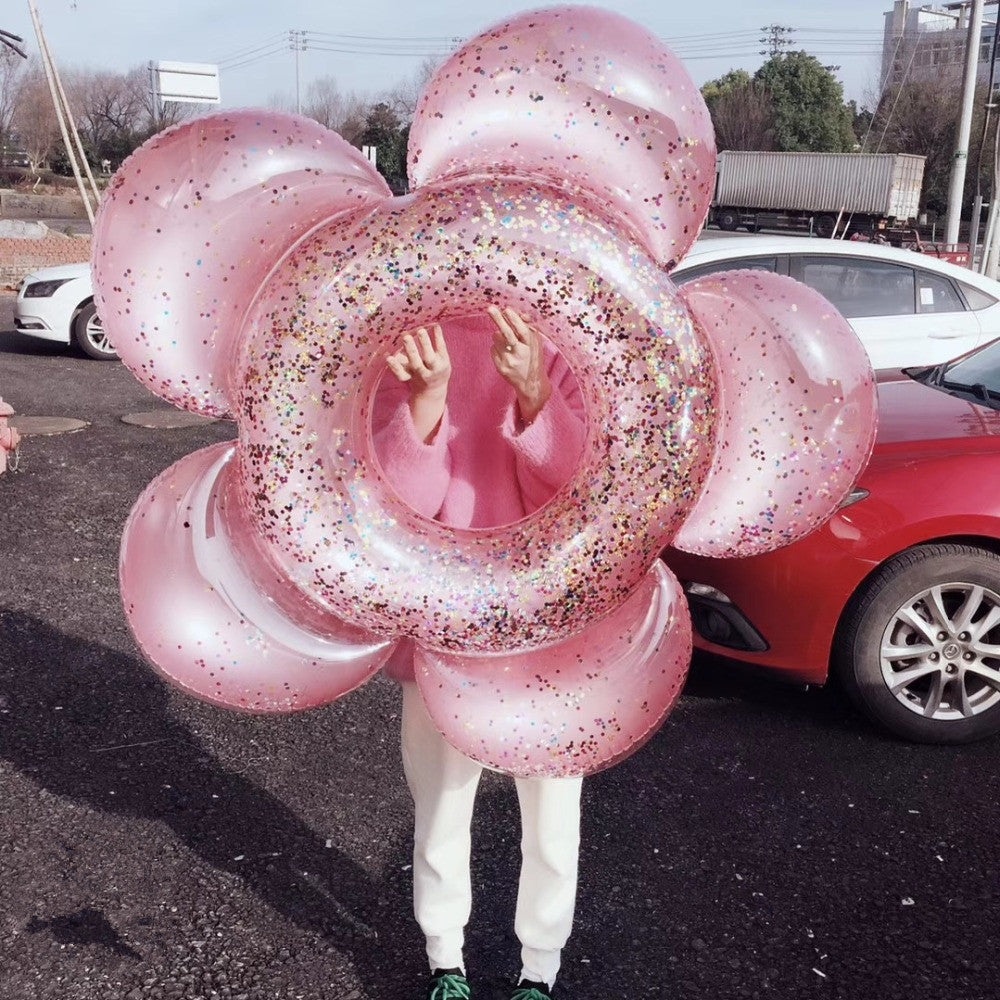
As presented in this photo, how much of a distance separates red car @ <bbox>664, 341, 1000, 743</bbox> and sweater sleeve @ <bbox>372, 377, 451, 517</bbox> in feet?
6.65

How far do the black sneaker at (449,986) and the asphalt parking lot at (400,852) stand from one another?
18 centimetres

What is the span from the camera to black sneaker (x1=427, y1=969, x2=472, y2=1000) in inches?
101

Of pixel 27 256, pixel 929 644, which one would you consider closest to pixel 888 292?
pixel 929 644

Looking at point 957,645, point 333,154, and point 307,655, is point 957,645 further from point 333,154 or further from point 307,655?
point 333,154

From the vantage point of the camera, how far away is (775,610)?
12.8 ft

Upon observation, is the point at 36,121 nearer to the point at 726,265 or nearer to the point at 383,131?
the point at 383,131

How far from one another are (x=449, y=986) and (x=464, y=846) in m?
0.33

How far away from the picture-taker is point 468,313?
1.87 m

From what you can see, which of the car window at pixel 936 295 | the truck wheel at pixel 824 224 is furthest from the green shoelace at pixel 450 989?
the truck wheel at pixel 824 224

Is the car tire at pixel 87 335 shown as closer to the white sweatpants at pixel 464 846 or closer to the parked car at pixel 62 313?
the parked car at pixel 62 313

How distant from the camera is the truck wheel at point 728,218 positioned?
46.0m

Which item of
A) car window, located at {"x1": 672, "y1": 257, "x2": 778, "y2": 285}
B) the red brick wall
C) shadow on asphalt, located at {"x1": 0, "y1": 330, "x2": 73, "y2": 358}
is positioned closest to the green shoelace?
car window, located at {"x1": 672, "y1": 257, "x2": 778, "y2": 285}

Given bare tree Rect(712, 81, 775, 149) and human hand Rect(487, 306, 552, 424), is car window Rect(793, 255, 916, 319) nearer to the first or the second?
human hand Rect(487, 306, 552, 424)

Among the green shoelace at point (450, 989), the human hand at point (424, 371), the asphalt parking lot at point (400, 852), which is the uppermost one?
the human hand at point (424, 371)
